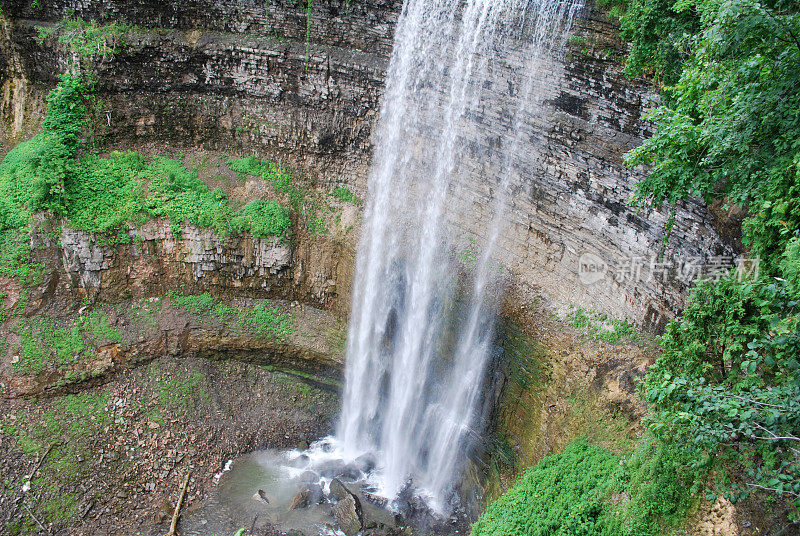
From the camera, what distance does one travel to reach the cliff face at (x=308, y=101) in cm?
1030

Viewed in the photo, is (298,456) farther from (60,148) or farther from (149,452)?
(60,148)

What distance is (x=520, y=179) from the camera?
11141 millimetres

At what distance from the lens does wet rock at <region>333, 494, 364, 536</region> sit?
35.2 feet

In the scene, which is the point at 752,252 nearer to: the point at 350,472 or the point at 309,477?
the point at 350,472

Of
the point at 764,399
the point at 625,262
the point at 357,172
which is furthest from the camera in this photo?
the point at 357,172

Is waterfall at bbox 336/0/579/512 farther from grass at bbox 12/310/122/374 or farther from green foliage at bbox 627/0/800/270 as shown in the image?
grass at bbox 12/310/122/374

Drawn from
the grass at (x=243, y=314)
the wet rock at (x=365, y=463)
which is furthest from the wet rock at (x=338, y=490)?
the grass at (x=243, y=314)

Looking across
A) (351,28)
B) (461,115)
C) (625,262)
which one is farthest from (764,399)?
(351,28)

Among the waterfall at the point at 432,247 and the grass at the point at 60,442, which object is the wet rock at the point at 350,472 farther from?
the grass at the point at 60,442

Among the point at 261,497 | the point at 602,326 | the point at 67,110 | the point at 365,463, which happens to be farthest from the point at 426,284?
the point at 67,110

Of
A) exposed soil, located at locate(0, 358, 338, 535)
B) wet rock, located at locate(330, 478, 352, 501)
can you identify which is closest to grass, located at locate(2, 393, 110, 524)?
exposed soil, located at locate(0, 358, 338, 535)

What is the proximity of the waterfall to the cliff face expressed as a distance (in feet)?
0.98

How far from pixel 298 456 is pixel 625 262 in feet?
28.6

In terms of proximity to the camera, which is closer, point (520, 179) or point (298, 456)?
point (520, 179)
